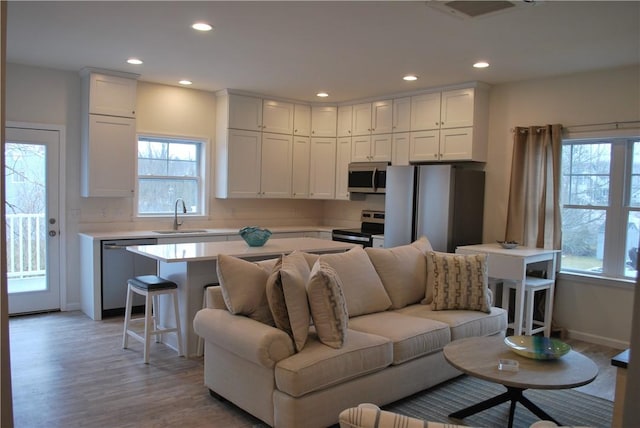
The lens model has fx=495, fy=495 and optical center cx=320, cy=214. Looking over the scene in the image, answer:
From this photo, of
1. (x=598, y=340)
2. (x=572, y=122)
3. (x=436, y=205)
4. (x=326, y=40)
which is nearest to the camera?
(x=326, y=40)

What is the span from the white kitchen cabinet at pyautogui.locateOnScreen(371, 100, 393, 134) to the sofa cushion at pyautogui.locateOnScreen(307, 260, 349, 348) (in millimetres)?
3691

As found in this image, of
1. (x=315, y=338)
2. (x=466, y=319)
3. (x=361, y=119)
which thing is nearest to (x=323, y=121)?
(x=361, y=119)

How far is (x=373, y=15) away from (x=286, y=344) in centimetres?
222

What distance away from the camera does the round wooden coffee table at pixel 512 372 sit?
250 centimetres

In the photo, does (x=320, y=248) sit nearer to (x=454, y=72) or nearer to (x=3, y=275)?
(x=454, y=72)

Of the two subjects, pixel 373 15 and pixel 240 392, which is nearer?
pixel 240 392

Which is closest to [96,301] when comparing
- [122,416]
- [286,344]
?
[122,416]

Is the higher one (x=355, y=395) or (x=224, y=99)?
(x=224, y=99)

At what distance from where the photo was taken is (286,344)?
2.73 meters

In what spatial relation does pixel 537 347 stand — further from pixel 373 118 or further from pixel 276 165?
pixel 276 165

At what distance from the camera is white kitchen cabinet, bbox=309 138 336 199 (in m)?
6.94

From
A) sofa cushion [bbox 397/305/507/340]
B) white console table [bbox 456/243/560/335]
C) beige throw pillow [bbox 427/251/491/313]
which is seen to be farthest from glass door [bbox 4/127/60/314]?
white console table [bbox 456/243/560/335]

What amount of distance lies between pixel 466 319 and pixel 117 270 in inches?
142

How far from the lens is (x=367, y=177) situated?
6.43 meters
